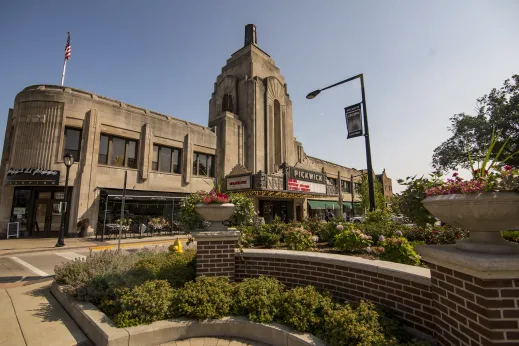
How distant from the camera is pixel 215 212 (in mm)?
5340

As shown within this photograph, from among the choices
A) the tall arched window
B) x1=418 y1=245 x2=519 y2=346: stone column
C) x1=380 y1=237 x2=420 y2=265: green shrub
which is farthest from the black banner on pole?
the tall arched window

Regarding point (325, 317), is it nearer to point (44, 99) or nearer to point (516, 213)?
point (516, 213)

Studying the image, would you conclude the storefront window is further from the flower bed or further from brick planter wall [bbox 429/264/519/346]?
brick planter wall [bbox 429/264/519/346]

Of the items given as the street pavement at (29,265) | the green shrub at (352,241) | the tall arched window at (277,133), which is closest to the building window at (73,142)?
the street pavement at (29,265)

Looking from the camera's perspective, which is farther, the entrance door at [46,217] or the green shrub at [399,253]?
the entrance door at [46,217]

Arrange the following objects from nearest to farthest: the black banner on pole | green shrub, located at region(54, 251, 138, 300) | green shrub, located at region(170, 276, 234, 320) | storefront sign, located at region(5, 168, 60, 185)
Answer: green shrub, located at region(170, 276, 234, 320), green shrub, located at region(54, 251, 138, 300), the black banner on pole, storefront sign, located at region(5, 168, 60, 185)

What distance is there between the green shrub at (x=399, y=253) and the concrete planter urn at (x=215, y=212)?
135 inches

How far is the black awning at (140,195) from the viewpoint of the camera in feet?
60.5

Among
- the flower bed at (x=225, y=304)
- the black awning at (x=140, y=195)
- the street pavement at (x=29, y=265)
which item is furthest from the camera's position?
the black awning at (x=140, y=195)

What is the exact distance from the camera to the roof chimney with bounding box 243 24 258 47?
1292 inches

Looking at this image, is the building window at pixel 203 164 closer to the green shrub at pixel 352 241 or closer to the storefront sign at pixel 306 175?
the storefront sign at pixel 306 175

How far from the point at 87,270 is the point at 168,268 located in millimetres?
1719

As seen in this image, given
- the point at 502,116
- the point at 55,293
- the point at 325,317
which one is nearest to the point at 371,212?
the point at 325,317

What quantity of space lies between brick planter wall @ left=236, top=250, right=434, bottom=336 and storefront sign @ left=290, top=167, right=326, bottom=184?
19.4 m
